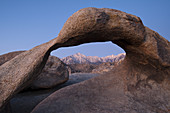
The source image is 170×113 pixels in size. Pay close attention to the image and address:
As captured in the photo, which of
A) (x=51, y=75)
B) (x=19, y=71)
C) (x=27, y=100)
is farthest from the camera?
(x=51, y=75)

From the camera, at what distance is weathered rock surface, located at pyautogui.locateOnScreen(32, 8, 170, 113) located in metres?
1.99

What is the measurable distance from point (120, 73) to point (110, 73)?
28cm

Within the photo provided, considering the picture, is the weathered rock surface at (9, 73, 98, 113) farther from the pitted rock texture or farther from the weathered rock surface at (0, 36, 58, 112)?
the weathered rock surface at (0, 36, 58, 112)

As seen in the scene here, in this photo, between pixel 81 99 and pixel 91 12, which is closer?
pixel 91 12

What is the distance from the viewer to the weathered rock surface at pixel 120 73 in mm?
1987

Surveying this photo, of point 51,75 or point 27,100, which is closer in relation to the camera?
point 27,100

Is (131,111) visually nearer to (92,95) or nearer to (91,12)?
(92,95)

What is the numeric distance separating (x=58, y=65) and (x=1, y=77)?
4034 millimetres

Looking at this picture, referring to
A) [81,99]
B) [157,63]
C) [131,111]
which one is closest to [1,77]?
[81,99]

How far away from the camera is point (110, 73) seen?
3.65 m

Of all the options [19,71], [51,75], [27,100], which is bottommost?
[27,100]

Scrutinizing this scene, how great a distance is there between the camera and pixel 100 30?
2039mm

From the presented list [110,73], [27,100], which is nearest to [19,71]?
[110,73]

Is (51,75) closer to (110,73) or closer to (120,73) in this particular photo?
(110,73)
